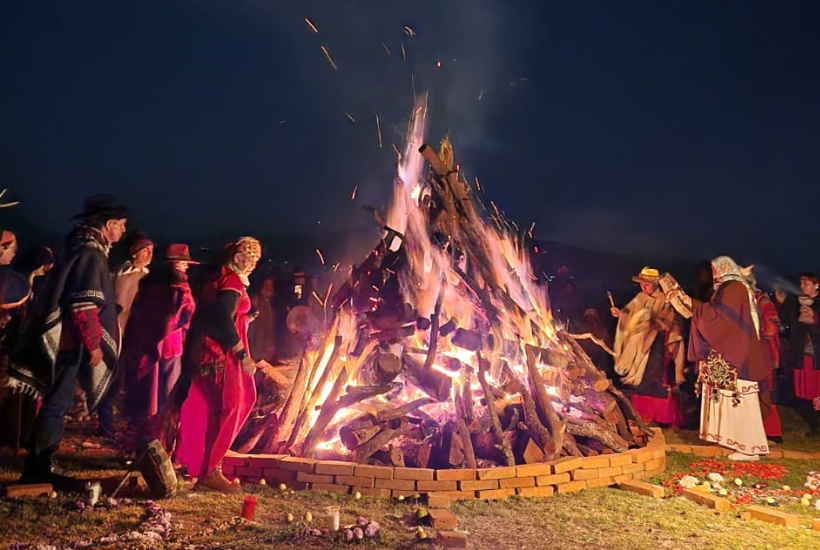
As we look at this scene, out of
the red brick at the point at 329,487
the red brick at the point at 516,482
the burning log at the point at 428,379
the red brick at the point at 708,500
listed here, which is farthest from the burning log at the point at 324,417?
the red brick at the point at 708,500

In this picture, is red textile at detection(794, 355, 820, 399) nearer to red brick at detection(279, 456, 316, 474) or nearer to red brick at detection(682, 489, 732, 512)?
red brick at detection(682, 489, 732, 512)

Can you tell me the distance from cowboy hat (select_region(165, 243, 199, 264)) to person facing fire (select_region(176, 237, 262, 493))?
116 cm

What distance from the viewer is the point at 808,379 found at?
37.8 ft

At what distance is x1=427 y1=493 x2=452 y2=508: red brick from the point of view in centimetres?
542

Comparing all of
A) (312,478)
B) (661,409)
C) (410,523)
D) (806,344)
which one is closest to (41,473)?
(312,478)

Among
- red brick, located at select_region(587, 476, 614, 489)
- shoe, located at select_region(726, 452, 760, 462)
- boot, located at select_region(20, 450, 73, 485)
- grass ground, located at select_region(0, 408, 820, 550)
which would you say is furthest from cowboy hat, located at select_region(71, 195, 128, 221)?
shoe, located at select_region(726, 452, 760, 462)

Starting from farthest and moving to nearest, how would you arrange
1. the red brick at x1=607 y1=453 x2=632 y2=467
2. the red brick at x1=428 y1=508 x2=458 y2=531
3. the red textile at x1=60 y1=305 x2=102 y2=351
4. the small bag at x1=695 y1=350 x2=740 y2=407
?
1. the small bag at x1=695 y1=350 x2=740 y2=407
2. the red brick at x1=607 y1=453 x2=632 y2=467
3. the red textile at x1=60 y1=305 x2=102 y2=351
4. the red brick at x1=428 y1=508 x2=458 y2=531

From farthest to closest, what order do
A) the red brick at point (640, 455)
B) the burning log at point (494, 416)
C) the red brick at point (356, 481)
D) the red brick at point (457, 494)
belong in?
the red brick at point (640, 455) < the burning log at point (494, 416) < the red brick at point (356, 481) < the red brick at point (457, 494)

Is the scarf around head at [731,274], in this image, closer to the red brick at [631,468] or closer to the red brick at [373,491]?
the red brick at [631,468]

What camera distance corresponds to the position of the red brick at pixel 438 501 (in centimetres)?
542

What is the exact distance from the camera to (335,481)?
6016mm

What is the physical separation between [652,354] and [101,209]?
9.46m

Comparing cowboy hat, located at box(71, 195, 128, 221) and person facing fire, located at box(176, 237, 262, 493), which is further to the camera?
person facing fire, located at box(176, 237, 262, 493)

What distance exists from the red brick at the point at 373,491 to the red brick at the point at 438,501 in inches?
20.5
